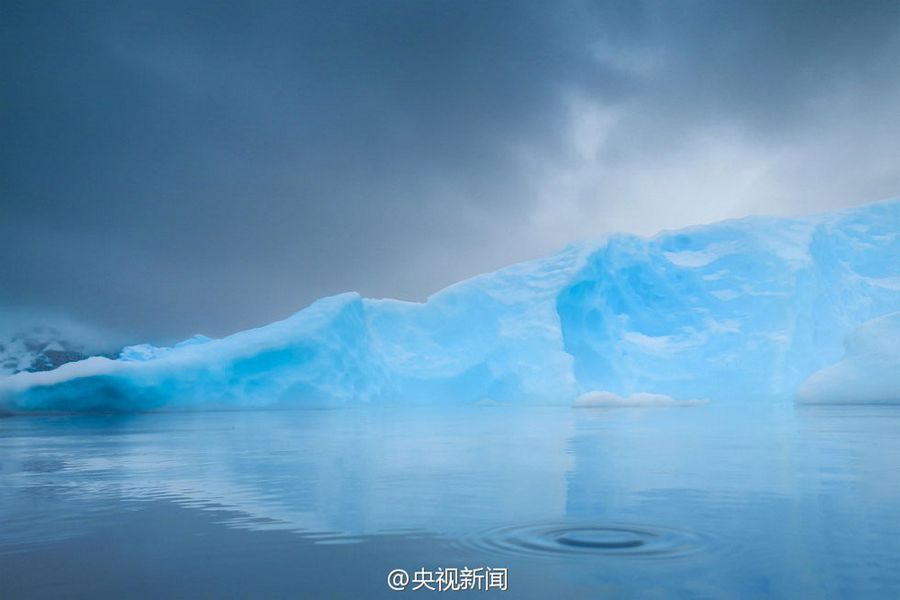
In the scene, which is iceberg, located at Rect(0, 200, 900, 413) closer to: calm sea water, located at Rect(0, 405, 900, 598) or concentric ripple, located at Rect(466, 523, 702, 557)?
calm sea water, located at Rect(0, 405, 900, 598)

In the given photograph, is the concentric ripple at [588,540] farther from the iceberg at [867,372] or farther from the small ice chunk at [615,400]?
the small ice chunk at [615,400]

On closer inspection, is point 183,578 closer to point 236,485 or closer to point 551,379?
point 236,485

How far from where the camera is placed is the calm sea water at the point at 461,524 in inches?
121

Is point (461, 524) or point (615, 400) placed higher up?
point (615, 400)

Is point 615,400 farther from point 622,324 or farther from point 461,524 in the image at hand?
point 461,524

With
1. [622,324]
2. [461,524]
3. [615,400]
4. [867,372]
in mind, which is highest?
[622,324]

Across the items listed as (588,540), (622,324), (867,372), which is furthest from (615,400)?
(588,540)

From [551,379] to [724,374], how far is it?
7.95 m

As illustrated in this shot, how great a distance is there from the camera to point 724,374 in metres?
30.5

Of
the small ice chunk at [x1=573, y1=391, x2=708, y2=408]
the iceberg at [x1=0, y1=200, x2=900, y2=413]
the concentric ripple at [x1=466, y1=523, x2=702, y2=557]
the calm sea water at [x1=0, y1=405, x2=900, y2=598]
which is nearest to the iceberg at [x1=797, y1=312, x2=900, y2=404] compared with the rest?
the iceberg at [x1=0, y1=200, x2=900, y2=413]

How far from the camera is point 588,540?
3832mm

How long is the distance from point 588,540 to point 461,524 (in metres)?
0.85

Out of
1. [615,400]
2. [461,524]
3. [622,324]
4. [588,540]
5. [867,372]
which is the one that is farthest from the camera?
[622,324]

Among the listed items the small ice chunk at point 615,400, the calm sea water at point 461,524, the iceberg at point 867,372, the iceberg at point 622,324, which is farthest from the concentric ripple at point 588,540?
the small ice chunk at point 615,400
